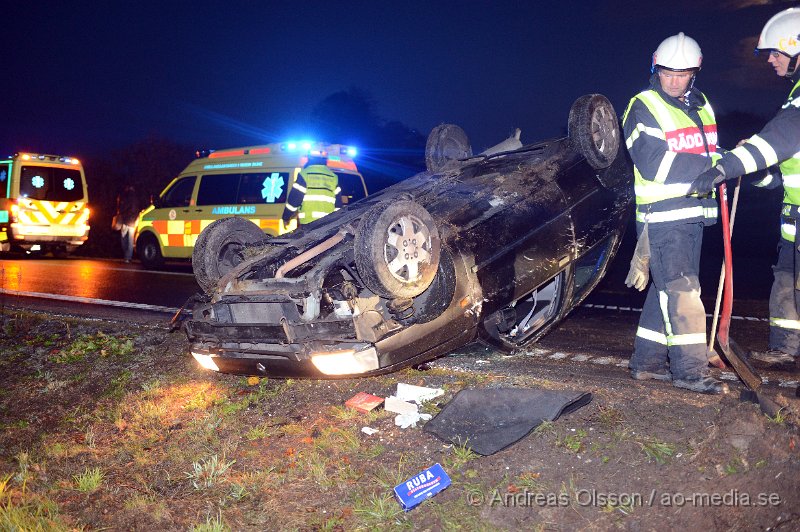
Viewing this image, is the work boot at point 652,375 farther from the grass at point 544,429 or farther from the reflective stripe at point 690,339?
the grass at point 544,429

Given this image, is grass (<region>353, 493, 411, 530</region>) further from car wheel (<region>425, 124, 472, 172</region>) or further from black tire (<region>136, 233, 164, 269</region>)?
black tire (<region>136, 233, 164, 269</region>)

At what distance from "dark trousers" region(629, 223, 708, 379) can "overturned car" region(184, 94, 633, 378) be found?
503 millimetres

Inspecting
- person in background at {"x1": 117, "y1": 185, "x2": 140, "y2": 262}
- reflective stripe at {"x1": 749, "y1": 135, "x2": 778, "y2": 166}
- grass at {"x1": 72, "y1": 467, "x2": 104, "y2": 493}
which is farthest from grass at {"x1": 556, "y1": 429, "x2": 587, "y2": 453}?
person in background at {"x1": 117, "y1": 185, "x2": 140, "y2": 262}

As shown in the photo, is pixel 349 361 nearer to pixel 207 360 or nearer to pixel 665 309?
pixel 207 360

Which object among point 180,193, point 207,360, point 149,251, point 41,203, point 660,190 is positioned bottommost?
point 149,251

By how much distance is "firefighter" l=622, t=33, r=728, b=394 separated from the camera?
130 inches

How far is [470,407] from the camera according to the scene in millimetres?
3242

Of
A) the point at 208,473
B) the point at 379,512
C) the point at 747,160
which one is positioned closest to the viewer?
the point at 379,512

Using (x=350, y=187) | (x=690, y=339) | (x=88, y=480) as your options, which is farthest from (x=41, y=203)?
(x=690, y=339)

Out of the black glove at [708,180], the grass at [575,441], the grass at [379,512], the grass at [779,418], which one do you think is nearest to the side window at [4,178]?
the grass at [379,512]

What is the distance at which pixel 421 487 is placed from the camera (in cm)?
262

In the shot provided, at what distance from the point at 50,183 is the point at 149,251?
5203 millimetres

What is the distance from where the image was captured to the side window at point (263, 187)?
853 cm

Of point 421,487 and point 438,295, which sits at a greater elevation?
point 438,295
